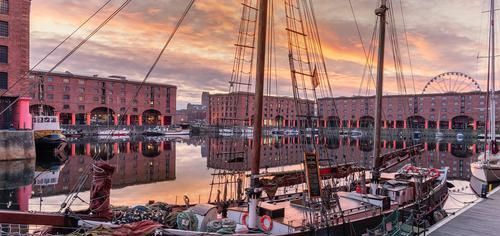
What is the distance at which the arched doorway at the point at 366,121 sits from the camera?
172 metres

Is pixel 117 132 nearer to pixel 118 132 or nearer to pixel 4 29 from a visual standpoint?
pixel 118 132

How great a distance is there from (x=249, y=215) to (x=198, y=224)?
1925 mm

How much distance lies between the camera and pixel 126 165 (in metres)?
47.8

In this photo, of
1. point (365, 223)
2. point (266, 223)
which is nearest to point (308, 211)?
point (365, 223)

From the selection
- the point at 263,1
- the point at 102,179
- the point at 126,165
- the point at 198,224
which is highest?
the point at 263,1

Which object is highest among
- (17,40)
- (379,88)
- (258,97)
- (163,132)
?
(17,40)

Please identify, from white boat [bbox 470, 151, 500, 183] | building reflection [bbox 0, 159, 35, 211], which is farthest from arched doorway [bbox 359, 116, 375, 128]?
building reflection [bbox 0, 159, 35, 211]

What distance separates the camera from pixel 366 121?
174 metres

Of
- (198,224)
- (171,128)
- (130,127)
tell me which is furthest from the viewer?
(171,128)

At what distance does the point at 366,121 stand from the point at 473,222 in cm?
16665

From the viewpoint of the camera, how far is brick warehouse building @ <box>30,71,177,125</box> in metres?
111

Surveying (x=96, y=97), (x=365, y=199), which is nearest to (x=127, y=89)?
(x=96, y=97)

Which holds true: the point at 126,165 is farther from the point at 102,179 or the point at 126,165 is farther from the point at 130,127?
the point at 130,127

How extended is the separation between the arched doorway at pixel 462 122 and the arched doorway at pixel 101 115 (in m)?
149
